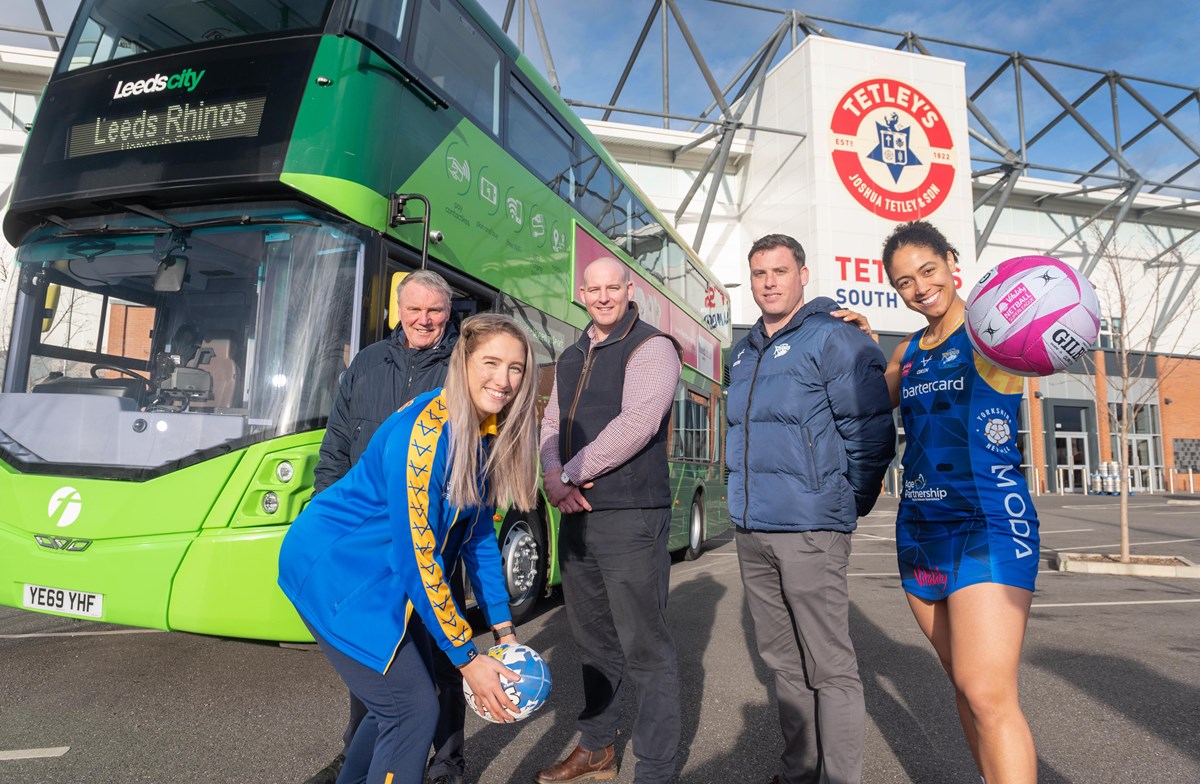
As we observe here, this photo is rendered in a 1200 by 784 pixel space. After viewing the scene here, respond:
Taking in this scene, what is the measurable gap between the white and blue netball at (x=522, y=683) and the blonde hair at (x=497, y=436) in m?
0.40

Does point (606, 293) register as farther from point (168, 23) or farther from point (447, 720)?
point (168, 23)

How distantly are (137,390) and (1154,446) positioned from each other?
124ft

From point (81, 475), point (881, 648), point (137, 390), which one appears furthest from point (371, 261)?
point (881, 648)

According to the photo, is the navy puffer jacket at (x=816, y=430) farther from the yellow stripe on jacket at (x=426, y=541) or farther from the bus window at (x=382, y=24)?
the bus window at (x=382, y=24)

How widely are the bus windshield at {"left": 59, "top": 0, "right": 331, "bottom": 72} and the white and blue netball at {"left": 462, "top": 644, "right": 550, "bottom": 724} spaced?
3.99 meters

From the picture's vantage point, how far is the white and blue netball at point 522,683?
1792 mm

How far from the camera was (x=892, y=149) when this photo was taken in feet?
84.7

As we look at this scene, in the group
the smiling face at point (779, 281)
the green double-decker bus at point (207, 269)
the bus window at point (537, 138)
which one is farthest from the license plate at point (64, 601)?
the bus window at point (537, 138)

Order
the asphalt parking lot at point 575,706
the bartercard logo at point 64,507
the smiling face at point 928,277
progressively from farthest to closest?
the bartercard logo at point 64,507, the asphalt parking lot at point 575,706, the smiling face at point 928,277

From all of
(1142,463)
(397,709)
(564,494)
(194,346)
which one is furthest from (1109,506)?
(397,709)

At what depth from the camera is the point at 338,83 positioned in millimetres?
4203

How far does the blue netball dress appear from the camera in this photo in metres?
2.18

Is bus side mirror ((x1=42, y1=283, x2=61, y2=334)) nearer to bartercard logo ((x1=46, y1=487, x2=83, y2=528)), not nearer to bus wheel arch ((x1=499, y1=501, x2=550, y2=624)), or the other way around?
bartercard logo ((x1=46, y1=487, x2=83, y2=528))

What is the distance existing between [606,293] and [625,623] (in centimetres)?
134
